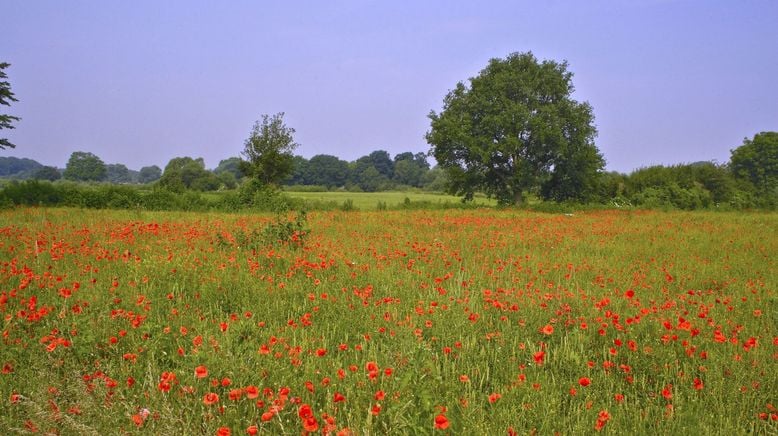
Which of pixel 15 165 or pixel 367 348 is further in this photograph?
pixel 15 165

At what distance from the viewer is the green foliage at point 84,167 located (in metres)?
87.2

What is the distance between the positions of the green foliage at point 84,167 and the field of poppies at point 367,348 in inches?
3769

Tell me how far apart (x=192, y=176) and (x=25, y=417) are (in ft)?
237

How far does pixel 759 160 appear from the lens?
5156 cm

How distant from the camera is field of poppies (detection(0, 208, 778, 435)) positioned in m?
2.65

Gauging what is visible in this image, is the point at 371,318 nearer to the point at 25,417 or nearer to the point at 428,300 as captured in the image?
the point at 428,300

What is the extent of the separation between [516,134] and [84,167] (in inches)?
3529

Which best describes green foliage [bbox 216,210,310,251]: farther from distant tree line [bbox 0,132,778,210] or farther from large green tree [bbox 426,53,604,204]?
large green tree [bbox 426,53,604,204]

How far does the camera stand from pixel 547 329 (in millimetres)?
3412

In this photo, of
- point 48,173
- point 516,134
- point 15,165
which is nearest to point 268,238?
point 516,134

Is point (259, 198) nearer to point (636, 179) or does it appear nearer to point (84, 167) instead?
point (636, 179)

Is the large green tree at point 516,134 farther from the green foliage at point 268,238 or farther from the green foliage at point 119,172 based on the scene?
the green foliage at point 119,172

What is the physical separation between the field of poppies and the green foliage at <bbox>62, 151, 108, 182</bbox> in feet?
314

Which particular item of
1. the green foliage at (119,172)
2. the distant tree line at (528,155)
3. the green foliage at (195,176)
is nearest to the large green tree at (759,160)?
the distant tree line at (528,155)
